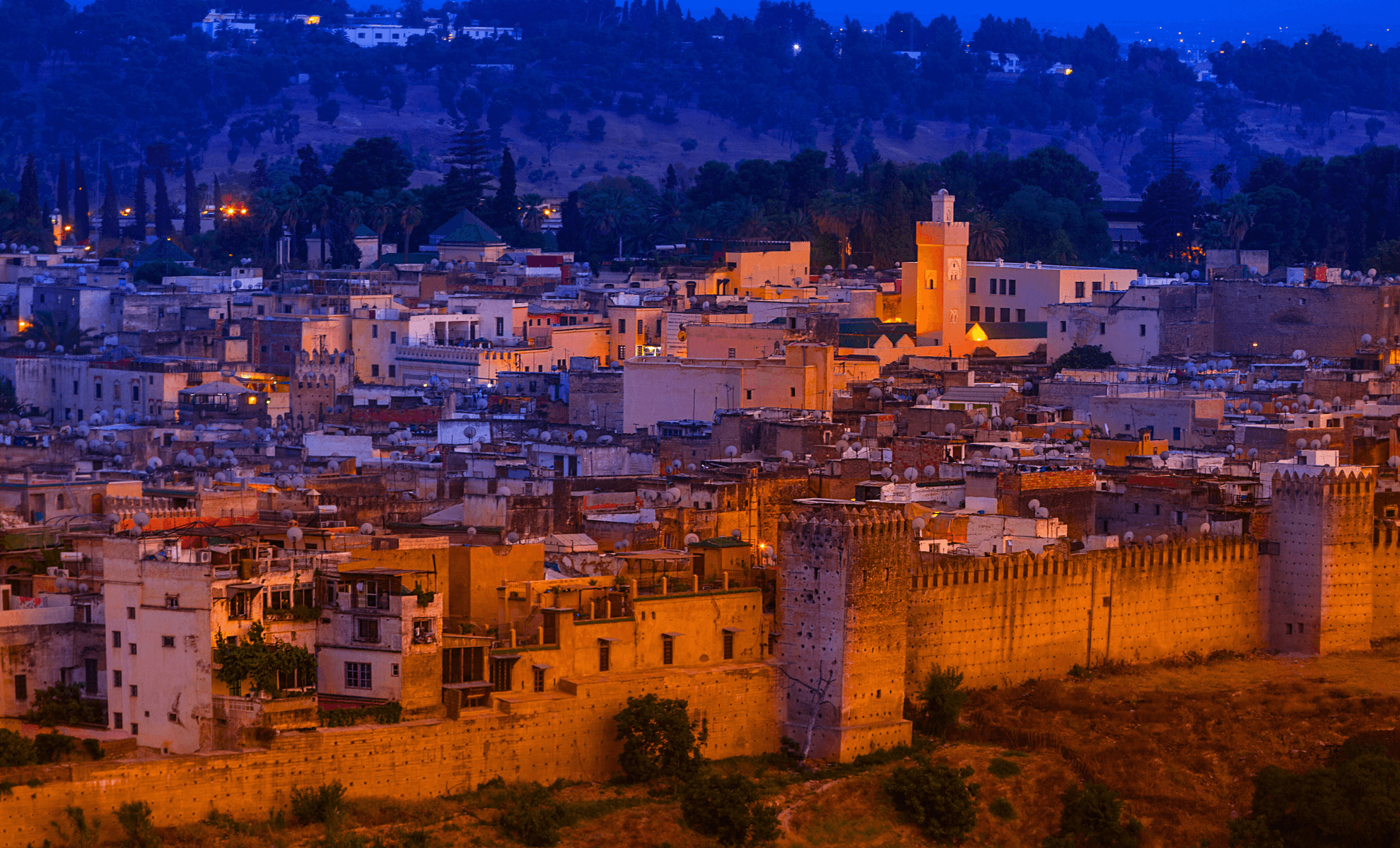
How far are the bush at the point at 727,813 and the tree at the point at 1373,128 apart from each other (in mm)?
135726

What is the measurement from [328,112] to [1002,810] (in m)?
139

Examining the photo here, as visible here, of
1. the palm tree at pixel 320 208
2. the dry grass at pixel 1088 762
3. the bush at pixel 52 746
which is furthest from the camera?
the palm tree at pixel 320 208

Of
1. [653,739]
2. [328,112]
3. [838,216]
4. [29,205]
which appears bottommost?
[653,739]

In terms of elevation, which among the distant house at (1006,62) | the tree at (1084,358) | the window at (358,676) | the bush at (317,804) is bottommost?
the bush at (317,804)

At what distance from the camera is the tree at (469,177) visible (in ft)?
309

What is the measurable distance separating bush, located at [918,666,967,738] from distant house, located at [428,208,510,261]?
5366cm

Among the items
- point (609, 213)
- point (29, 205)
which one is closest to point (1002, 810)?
point (609, 213)

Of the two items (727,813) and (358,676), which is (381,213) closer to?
(358,676)

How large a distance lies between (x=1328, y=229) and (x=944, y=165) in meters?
14.1

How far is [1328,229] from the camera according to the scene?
89.6 metres

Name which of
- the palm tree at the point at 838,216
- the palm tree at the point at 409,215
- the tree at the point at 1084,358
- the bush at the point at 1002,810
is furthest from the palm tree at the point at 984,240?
the bush at the point at 1002,810

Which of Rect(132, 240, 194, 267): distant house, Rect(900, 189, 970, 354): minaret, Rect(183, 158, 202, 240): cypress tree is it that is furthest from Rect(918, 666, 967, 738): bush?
Rect(183, 158, 202, 240): cypress tree

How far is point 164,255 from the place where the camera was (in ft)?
295

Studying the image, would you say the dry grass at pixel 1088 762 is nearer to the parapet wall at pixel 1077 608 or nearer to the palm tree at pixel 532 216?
the parapet wall at pixel 1077 608
